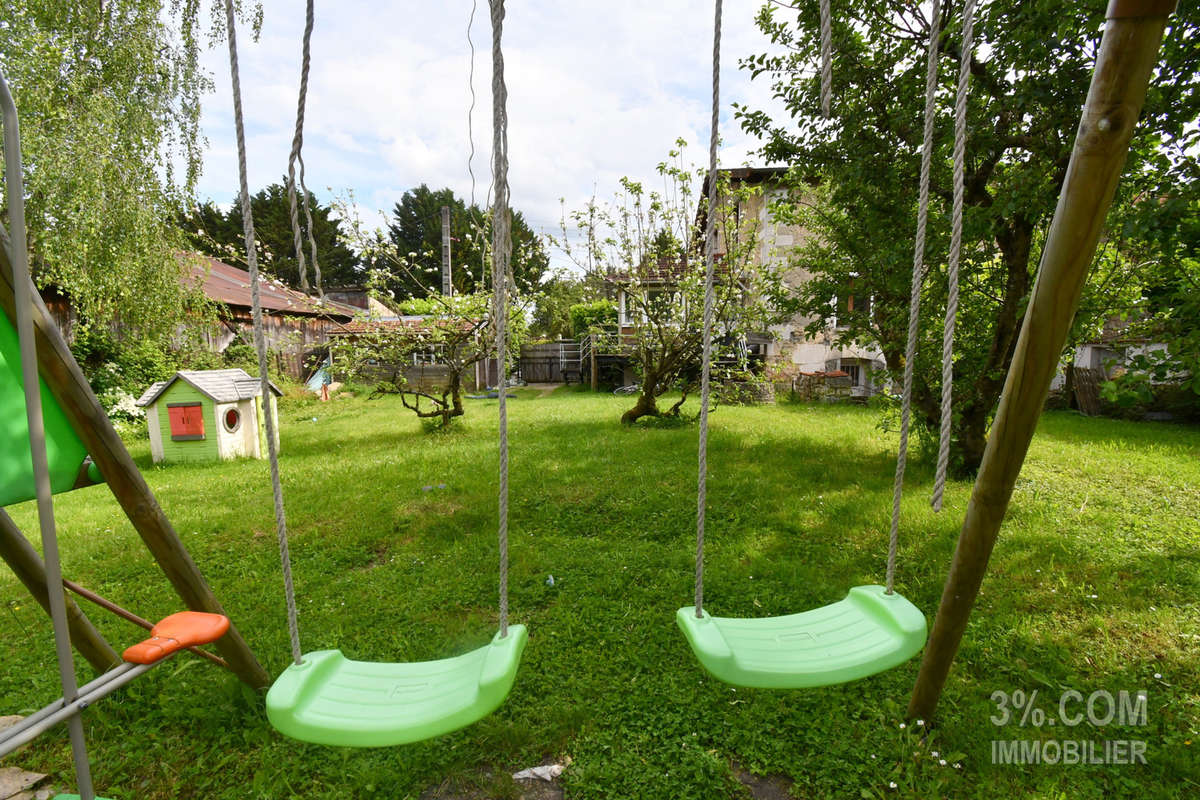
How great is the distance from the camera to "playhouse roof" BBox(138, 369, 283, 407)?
6.22m

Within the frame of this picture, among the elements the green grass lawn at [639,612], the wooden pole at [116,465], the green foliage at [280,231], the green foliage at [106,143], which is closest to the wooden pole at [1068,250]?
the green grass lawn at [639,612]

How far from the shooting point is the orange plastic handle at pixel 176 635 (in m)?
1.17

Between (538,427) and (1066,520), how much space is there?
237 inches

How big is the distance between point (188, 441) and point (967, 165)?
843 cm

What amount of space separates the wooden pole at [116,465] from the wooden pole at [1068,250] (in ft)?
9.13

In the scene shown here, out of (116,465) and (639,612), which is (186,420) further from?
(639,612)

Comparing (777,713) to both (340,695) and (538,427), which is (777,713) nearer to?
(340,695)

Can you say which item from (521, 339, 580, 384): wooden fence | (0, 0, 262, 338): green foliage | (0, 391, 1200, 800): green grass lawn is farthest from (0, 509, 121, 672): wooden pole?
(521, 339, 580, 384): wooden fence

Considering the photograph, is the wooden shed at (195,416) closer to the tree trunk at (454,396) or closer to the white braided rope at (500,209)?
the tree trunk at (454,396)

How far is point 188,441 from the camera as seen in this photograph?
6.37 metres

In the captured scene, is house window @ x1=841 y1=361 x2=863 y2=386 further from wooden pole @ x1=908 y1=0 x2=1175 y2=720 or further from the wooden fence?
wooden pole @ x1=908 y1=0 x2=1175 y2=720

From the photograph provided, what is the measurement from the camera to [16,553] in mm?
1953

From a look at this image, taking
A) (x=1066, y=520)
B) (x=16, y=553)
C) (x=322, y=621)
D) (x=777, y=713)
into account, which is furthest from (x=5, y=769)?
(x=1066, y=520)

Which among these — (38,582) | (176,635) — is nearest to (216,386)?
(38,582)
